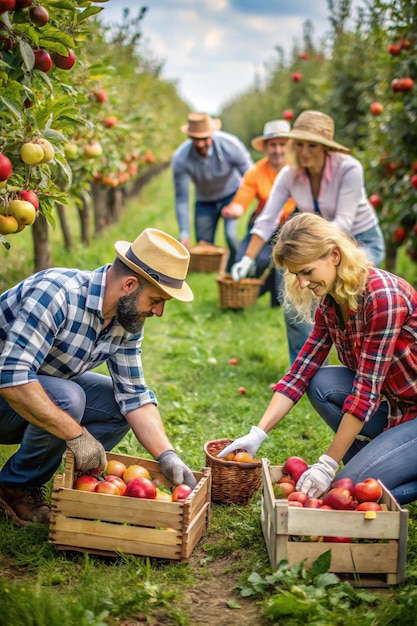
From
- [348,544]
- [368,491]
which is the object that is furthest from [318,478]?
[348,544]

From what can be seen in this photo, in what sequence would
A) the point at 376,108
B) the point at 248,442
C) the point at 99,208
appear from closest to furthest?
the point at 248,442 < the point at 376,108 < the point at 99,208

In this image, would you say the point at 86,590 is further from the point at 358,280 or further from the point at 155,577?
the point at 358,280

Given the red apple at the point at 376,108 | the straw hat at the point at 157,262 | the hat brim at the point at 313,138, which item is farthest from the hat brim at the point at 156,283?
the red apple at the point at 376,108

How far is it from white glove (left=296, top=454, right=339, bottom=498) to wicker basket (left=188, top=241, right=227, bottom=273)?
627 cm

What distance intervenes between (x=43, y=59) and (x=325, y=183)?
2464mm

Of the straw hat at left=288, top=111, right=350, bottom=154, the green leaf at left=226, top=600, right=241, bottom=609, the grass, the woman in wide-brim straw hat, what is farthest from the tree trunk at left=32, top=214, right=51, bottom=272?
the green leaf at left=226, top=600, right=241, bottom=609

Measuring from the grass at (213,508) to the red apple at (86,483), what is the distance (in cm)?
27

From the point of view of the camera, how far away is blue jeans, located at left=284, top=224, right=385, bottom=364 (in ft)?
16.7

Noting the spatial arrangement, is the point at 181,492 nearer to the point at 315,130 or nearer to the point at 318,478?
the point at 318,478

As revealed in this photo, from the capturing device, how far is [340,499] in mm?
2965

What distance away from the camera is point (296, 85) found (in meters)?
16.7

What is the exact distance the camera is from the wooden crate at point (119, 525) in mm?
2959

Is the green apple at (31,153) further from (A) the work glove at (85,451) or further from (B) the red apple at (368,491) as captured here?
(B) the red apple at (368,491)

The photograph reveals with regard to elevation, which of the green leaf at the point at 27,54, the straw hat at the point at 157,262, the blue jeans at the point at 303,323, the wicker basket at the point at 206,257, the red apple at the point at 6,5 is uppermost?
the red apple at the point at 6,5
